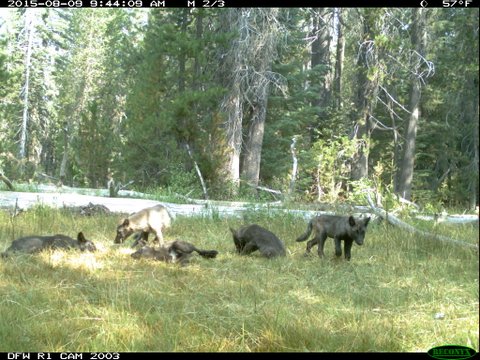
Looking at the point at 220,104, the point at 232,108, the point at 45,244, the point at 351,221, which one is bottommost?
the point at 45,244

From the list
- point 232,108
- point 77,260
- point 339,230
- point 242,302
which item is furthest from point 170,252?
point 232,108

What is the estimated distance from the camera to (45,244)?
719 cm

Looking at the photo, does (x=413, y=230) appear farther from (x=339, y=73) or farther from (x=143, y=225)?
(x=339, y=73)

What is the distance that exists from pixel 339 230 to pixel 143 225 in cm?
315


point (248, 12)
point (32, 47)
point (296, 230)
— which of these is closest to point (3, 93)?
point (32, 47)

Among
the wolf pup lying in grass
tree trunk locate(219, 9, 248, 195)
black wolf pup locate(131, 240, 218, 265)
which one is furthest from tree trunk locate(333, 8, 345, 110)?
the wolf pup lying in grass

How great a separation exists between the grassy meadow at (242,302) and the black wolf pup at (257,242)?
0.19m

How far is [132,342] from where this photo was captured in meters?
3.86

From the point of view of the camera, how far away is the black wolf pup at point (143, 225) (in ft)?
26.8

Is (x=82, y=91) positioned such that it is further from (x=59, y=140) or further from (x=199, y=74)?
(x=199, y=74)

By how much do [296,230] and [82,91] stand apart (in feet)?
71.5

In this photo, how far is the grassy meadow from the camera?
3.87 metres

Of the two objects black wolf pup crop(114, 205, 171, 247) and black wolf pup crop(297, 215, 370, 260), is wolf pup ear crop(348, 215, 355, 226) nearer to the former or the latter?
black wolf pup crop(297, 215, 370, 260)

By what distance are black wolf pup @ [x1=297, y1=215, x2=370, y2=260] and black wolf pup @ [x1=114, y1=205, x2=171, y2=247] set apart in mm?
2343
